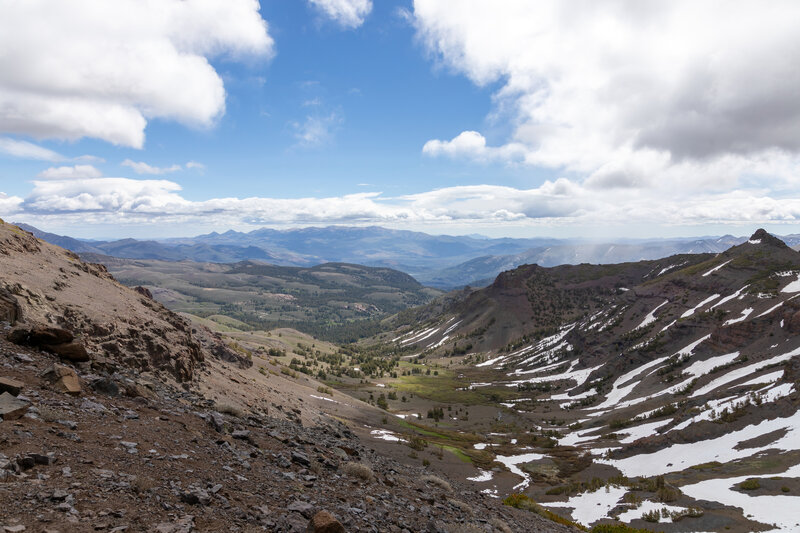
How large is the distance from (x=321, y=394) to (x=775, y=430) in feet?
173

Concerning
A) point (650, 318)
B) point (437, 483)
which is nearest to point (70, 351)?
point (437, 483)

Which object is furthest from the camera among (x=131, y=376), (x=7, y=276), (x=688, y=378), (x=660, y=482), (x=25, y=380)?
(x=688, y=378)

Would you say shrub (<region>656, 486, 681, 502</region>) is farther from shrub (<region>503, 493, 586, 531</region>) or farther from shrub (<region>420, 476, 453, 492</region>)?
shrub (<region>420, 476, 453, 492</region>)

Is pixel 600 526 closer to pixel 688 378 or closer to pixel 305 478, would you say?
pixel 305 478

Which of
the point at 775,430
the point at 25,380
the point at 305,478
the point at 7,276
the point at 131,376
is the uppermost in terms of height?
the point at 7,276

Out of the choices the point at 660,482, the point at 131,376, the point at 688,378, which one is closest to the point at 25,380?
the point at 131,376

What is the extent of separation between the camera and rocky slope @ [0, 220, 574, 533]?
8.73 m

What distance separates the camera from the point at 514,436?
72938 millimetres

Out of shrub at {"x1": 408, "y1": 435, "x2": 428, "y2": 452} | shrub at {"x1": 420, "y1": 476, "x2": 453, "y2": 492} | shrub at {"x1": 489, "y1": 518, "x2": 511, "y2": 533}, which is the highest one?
shrub at {"x1": 489, "y1": 518, "x2": 511, "y2": 533}

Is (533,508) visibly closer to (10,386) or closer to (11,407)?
(11,407)

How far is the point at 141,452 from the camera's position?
11469mm

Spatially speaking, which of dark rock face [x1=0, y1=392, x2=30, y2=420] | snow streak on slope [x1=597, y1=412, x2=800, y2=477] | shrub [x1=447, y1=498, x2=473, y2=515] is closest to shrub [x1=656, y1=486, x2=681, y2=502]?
snow streak on slope [x1=597, y1=412, x2=800, y2=477]

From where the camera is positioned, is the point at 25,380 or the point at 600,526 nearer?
the point at 25,380

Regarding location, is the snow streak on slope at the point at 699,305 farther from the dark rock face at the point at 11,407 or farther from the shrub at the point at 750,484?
the dark rock face at the point at 11,407
